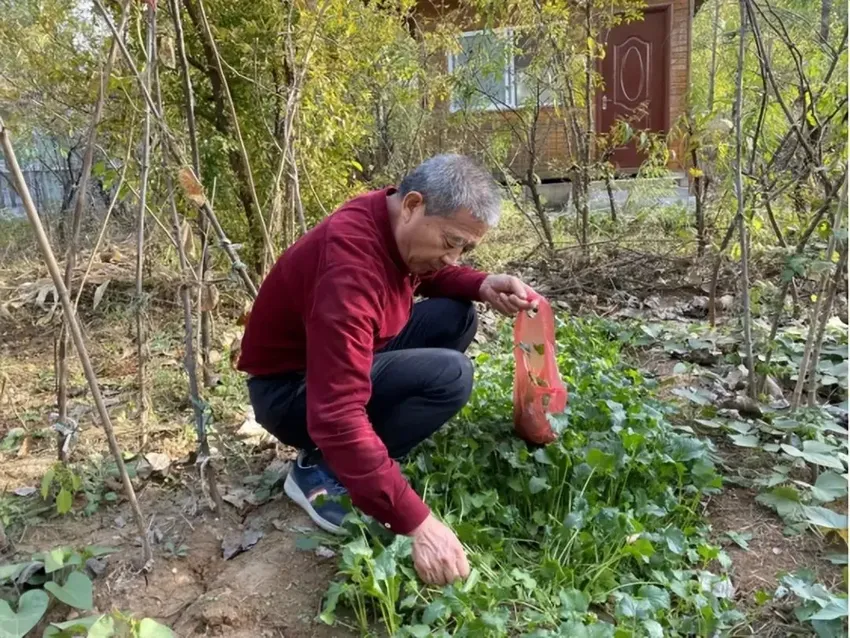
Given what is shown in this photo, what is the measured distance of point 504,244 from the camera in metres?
6.28

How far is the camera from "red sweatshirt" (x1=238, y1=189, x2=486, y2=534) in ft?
5.06

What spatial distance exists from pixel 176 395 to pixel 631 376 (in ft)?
6.99

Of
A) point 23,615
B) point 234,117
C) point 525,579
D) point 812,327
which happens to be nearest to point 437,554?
point 525,579

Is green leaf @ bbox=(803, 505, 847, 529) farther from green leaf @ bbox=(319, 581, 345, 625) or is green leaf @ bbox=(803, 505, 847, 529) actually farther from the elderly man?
green leaf @ bbox=(319, 581, 345, 625)

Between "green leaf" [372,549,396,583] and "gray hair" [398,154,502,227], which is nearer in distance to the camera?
"green leaf" [372,549,396,583]

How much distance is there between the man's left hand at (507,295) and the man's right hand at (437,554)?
0.85 metres

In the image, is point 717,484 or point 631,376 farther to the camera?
point 631,376

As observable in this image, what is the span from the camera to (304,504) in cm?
212

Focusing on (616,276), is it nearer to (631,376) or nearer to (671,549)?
(631,376)

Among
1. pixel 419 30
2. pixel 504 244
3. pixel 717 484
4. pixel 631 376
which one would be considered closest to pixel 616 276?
pixel 504 244

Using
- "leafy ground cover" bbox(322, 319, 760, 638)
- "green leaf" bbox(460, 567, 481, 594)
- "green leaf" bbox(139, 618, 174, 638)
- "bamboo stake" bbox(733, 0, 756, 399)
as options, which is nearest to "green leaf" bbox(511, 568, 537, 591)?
"leafy ground cover" bbox(322, 319, 760, 638)

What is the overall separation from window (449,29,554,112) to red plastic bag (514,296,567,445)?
10.5 ft

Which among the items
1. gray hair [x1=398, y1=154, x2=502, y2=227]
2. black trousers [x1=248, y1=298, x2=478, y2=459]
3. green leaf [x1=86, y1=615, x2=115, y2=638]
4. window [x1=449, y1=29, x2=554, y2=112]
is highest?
window [x1=449, y1=29, x2=554, y2=112]

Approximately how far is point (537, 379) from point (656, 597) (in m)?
0.72
